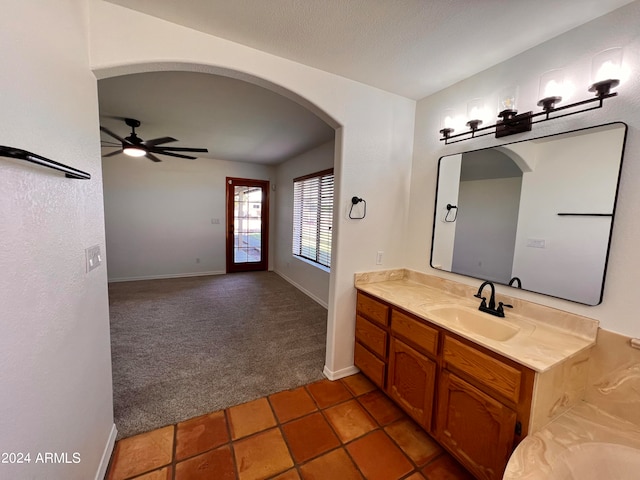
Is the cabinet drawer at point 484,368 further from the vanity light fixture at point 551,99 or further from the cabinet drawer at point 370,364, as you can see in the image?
the vanity light fixture at point 551,99

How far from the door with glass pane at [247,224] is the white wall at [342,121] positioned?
13.6 feet

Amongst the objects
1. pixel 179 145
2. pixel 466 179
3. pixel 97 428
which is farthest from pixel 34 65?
pixel 179 145

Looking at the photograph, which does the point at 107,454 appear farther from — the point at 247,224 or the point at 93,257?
the point at 247,224

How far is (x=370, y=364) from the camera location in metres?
2.15

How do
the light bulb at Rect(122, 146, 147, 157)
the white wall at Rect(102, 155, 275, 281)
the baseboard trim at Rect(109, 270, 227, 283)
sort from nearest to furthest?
the light bulb at Rect(122, 146, 147, 157)
the white wall at Rect(102, 155, 275, 281)
the baseboard trim at Rect(109, 270, 227, 283)

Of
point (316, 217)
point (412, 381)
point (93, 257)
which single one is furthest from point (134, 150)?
point (412, 381)

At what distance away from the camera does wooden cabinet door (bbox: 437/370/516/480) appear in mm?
1232

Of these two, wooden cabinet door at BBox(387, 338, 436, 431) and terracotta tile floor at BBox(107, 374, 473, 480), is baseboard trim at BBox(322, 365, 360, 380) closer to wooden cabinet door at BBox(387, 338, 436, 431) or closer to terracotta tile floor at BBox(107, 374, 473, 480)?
terracotta tile floor at BBox(107, 374, 473, 480)

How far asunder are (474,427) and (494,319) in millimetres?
636

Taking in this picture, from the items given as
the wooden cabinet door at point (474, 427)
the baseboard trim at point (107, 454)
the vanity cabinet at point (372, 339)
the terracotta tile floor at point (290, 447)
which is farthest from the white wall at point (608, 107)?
the baseboard trim at point (107, 454)

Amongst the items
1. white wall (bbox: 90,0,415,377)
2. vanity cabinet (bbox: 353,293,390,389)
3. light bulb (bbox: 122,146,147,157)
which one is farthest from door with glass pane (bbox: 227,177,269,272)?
vanity cabinet (bbox: 353,293,390,389)

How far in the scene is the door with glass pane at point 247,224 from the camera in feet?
19.0

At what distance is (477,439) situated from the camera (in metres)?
1.34

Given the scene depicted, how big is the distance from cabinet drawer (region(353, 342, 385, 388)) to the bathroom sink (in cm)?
65
